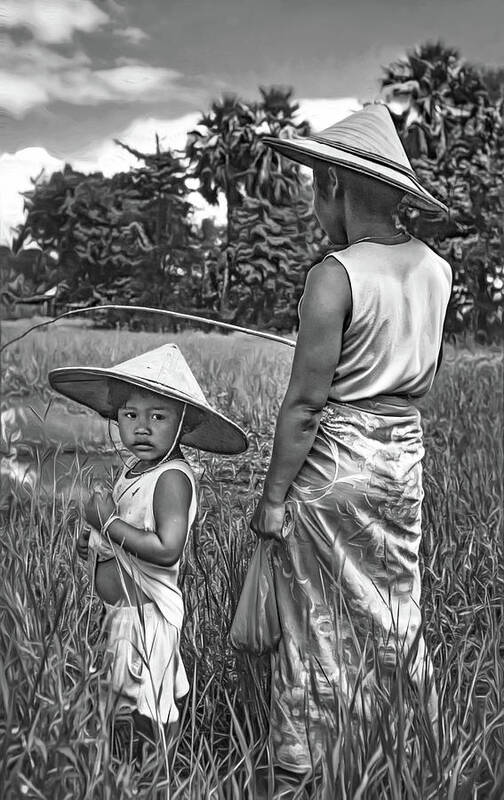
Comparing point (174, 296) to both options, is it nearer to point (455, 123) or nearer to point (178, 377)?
point (178, 377)

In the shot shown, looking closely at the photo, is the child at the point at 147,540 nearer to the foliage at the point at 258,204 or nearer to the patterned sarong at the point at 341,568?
the patterned sarong at the point at 341,568

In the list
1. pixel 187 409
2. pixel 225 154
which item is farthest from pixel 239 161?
pixel 187 409

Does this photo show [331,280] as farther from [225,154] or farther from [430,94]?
[430,94]

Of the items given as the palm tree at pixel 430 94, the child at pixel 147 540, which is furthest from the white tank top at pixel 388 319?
the palm tree at pixel 430 94

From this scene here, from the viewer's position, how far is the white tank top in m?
2.06

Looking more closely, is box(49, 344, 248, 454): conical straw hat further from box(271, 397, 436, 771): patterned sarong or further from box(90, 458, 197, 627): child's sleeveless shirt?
box(271, 397, 436, 771): patterned sarong

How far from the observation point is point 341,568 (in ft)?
7.02

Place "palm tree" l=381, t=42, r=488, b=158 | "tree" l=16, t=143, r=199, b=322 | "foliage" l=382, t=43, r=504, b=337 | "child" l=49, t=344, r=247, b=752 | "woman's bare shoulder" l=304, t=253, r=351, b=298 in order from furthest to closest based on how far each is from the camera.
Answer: "foliage" l=382, t=43, r=504, b=337 → "palm tree" l=381, t=42, r=488, b=158 → "tree" l=16, t=143, r=199, b=322 → "child" l=49, t=344, r=247, b=752 → "woman's bare shoulder" l=304, t=253, r=351, b=298

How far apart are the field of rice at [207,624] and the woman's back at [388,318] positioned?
0.73 meters

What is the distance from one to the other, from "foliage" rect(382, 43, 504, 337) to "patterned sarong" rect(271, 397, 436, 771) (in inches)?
57.6

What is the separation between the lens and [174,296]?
2.93m

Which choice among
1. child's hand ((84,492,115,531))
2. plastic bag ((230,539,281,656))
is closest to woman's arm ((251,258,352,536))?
plastic bag ((230,539,281,656))

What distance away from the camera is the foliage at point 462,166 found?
3404mm

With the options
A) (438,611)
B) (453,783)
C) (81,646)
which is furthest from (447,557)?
(81,646)
